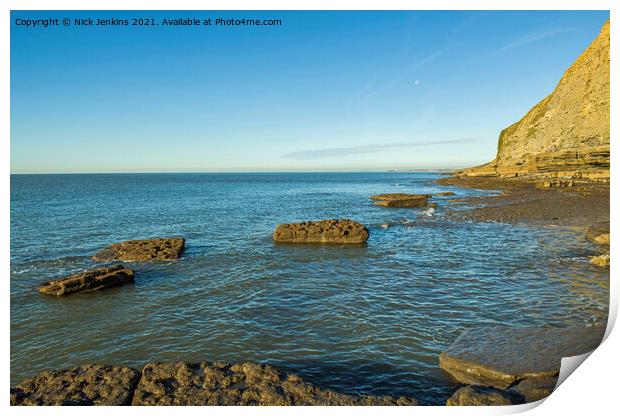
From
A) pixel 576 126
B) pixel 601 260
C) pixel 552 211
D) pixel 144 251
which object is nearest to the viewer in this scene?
pixel 601 260

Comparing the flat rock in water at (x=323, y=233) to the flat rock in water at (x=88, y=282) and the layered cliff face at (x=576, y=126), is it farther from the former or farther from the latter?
the layered cliff face at (x=576, y=126)

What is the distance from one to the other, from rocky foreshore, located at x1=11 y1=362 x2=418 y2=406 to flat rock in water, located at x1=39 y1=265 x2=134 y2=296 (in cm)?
887

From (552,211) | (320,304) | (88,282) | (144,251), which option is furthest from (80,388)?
(552,211)

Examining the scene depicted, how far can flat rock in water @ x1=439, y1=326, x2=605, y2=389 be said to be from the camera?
27.3 feet

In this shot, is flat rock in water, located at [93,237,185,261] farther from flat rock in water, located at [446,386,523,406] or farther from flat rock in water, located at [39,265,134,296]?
flat rock in water, located at [446,386,523,406]

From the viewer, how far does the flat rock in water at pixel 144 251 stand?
72.9ft

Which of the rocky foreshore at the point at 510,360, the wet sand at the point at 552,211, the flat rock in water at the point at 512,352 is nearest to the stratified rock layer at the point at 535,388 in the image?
the rocky foreshore at the point at 510,360

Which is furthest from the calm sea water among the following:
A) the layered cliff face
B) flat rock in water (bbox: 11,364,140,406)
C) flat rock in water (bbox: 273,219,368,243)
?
the layered cliff face

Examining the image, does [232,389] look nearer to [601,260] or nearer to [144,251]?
[144,251]

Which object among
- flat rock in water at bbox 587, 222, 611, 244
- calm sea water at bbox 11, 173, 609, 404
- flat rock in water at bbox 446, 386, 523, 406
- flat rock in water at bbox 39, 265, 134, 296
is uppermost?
flat rock in water at bbox 587, 222, 611, 244

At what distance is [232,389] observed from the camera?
312 inches

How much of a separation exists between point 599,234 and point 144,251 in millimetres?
28091

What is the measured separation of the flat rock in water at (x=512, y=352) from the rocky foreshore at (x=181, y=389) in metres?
2.10

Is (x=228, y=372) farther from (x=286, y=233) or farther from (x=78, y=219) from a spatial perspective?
(x=78, y=219)
